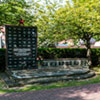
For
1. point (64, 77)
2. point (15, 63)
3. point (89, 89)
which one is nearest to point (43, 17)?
point (15, 63)

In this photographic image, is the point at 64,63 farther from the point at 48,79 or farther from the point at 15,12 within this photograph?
the point at 15,12

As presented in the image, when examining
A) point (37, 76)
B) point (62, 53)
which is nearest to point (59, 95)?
point (37, 76)

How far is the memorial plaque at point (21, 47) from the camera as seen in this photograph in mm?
10773

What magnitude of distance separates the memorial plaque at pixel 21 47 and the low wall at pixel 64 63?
3.46 ft

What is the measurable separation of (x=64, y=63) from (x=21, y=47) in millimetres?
4182

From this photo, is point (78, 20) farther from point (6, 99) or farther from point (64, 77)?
point (6, 99)

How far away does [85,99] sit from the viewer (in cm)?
581

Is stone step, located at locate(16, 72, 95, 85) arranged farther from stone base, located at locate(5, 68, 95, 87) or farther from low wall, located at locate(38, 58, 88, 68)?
low wall, located at locate(38, 58, 88, 68)

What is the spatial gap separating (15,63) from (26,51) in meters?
1.17

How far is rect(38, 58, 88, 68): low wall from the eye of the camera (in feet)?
39.9

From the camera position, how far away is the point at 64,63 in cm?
1314

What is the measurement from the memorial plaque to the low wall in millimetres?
1055

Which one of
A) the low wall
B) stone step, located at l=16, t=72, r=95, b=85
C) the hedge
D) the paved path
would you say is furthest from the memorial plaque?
the paved path

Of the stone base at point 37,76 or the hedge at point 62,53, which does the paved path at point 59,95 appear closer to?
the stone base at point 37,76
